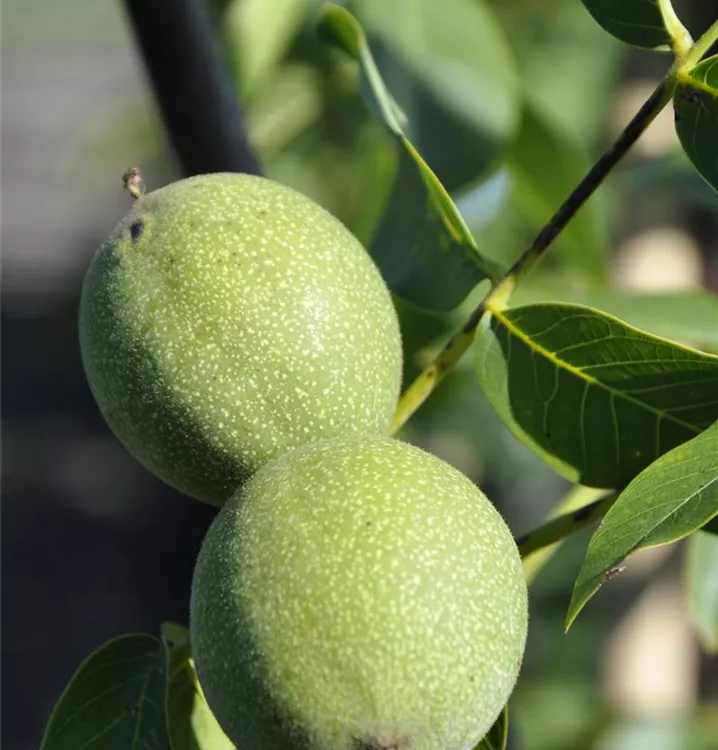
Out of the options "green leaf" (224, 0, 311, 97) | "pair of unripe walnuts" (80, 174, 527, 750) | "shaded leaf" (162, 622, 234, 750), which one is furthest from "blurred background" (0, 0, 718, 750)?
"pair of unripe walnuts" (80, 174, 527, 750)

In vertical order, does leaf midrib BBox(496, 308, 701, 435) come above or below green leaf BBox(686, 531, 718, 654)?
above

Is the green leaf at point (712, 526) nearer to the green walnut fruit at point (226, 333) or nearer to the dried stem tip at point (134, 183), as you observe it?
the green walnut fruit at point (226, 333)

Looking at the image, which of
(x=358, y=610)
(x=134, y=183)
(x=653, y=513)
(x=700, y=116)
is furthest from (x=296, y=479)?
(x=700, y=116)

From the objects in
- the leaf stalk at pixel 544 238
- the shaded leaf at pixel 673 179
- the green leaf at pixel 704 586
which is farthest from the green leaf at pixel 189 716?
the shaded leaf at pixel 673 179

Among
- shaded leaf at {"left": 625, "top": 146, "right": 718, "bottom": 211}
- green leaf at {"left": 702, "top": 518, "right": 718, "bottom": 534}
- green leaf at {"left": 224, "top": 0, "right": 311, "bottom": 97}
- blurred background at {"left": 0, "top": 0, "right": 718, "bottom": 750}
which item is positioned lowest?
blurred background at {"left": 0, "top": 0, "right": 718, "bottom": 750}

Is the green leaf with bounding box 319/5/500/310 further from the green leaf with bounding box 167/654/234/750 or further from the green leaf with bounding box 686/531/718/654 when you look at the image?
the green leaf with bounding box 686/531/718/654

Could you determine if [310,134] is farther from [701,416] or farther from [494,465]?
[701,416]

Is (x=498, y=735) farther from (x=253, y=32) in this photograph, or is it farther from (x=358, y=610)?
(x=253, y=32)
